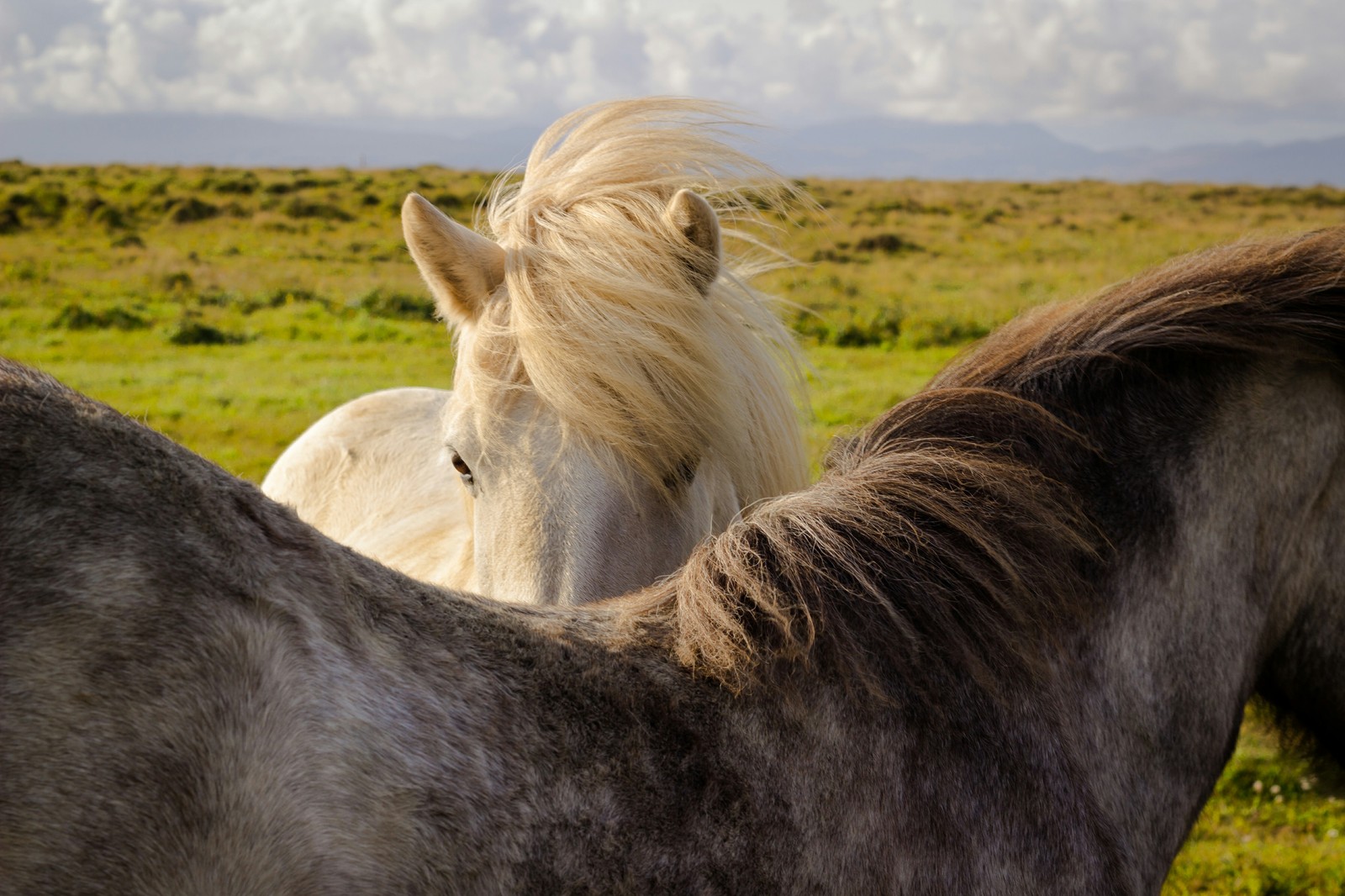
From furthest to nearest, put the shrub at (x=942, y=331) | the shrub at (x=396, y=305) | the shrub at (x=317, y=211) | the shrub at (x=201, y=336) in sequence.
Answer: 1. the shrub at (x=317, y=211)
2. the shrub at (x=396, y=305)
3. the shrub at (x=942, y=331)
4. the shrub at (x=201, y=336)

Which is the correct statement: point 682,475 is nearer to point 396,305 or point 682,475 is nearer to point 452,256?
point 452,256

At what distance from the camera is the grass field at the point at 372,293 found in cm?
407

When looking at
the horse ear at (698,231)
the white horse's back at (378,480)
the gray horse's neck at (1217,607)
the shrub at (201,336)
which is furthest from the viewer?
the shrub at (201,336)

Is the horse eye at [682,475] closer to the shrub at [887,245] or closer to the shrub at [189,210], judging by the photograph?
the shrub at [887,245]

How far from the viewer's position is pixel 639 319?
2.19m

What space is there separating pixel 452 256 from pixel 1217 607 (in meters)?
1.75

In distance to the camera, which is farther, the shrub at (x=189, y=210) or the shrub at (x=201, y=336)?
the shrub at (x=189, y=210)

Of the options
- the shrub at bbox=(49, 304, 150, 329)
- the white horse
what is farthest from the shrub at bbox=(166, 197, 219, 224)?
the white horse

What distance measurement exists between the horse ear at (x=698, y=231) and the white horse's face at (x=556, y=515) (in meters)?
0.45

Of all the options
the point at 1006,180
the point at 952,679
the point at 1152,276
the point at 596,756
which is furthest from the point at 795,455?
the point at 1006,180

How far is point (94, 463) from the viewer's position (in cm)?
104

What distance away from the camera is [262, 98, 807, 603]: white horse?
6.96 ft

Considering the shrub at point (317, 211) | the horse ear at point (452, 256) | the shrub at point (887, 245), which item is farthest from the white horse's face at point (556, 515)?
the shrub at point (317, 211)

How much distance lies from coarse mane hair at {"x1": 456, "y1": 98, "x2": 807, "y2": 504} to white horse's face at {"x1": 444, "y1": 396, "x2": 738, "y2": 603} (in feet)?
0.18
